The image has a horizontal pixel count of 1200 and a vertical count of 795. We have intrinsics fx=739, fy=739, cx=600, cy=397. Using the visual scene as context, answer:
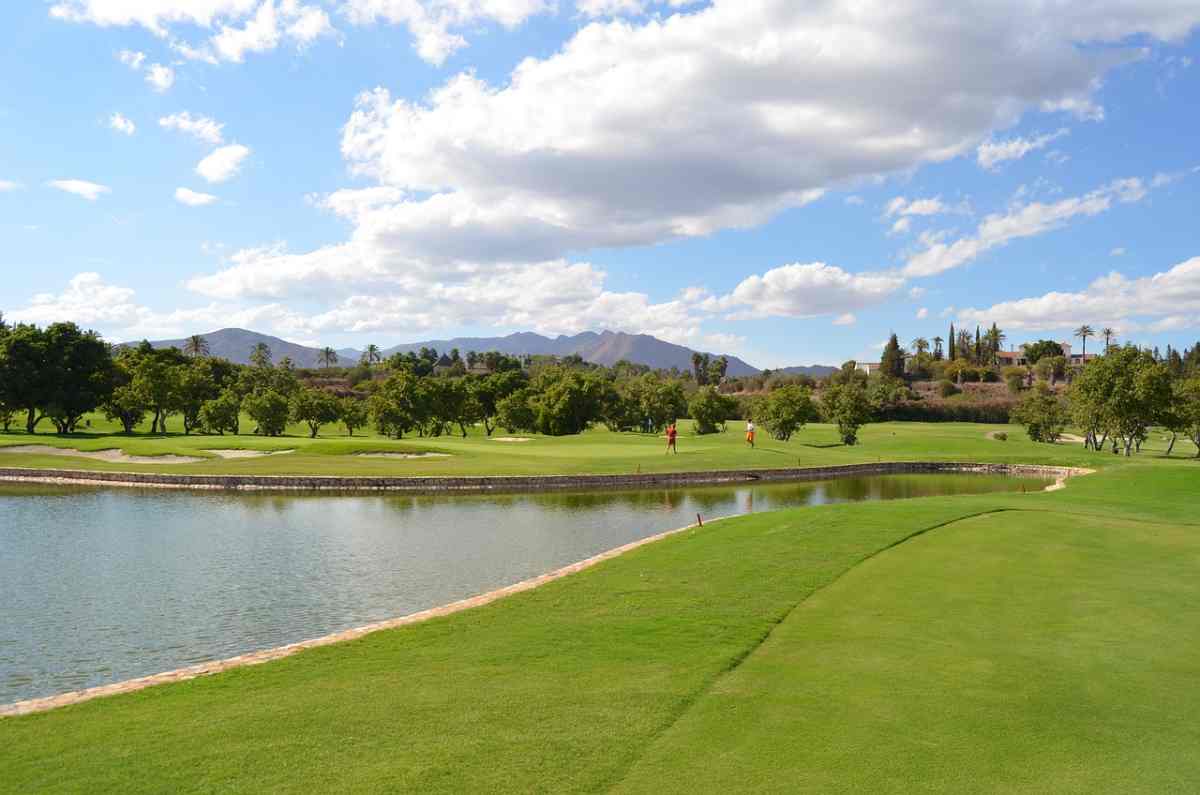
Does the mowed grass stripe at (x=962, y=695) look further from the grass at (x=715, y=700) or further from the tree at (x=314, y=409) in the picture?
the tree at (x=314, y=409)

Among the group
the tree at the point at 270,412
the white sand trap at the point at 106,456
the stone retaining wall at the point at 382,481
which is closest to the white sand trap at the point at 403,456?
the stone retaining wall at the point at 382,481

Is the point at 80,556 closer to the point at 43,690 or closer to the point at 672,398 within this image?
the point at 43,690

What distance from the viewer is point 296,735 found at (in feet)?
26.3

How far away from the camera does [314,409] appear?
88.9 m

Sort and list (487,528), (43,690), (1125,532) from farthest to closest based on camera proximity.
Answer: (487,528)
(1125,532)
(43,690)

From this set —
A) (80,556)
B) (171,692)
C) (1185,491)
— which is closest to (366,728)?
(171,692)

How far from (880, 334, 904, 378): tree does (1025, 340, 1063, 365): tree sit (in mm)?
35947

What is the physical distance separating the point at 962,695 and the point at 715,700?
2956mm

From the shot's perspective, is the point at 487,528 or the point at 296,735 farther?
the point at 487,528

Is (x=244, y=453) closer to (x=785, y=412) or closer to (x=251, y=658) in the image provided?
(x=251, y=658)

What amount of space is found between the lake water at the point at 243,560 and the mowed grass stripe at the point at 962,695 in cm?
1034

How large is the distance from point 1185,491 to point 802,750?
37.3 metres

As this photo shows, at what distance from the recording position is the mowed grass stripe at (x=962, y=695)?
692 centimetres

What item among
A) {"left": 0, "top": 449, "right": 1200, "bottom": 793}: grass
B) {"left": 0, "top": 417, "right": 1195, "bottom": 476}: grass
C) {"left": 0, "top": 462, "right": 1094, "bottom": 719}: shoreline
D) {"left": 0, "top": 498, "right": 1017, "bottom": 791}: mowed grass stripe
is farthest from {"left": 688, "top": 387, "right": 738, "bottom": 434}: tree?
{"left": 0, "top": 498, "right": 1017, "bottom": 791}: mowed grass stripe
